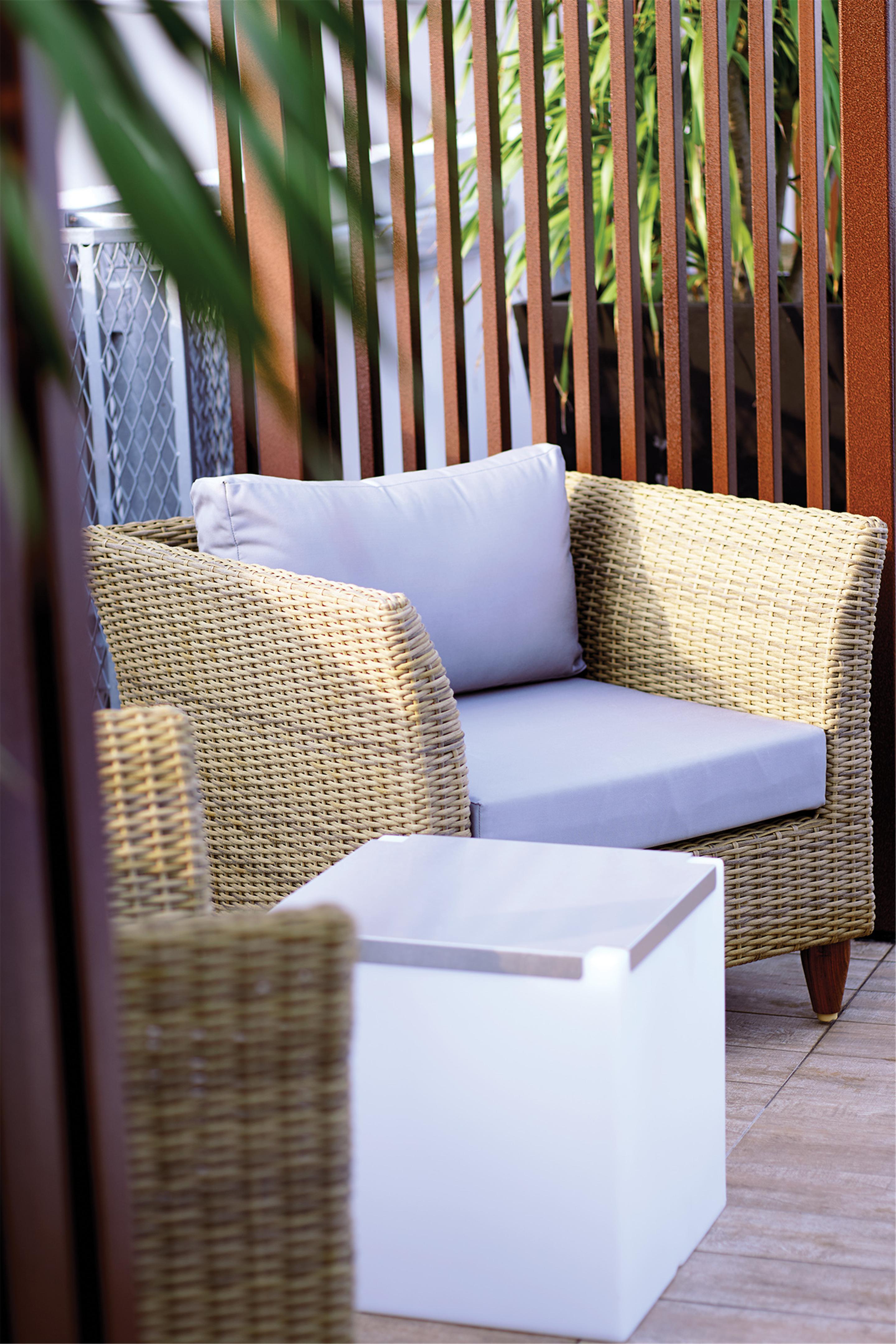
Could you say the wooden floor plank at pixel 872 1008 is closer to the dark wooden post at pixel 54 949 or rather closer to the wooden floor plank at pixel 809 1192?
the wooden floor plank at pixel 809 1192

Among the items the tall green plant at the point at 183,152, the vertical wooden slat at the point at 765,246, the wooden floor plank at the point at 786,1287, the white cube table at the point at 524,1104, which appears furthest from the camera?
the vertical wooden slat at the point at 765,246

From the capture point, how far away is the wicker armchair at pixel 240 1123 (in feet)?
2.72

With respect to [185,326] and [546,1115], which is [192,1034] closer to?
[185,326]

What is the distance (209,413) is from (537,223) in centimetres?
106

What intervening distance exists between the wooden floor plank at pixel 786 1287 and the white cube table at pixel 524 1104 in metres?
0.05

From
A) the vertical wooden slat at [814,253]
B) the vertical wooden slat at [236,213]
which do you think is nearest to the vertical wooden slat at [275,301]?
the vertical wooden slat at [236,213]

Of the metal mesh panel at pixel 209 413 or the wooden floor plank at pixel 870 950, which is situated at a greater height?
the metal mesh panel at pixel 209 413

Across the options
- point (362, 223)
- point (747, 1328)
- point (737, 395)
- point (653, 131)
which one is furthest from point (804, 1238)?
point (653, 131)

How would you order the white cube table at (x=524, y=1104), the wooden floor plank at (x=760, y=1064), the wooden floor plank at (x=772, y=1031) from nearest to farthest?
the white cube table at (x=524, y=1104), the wooden floor plank at (x=760, y=1064), the wooden floor plank at (x=772, y=1031)

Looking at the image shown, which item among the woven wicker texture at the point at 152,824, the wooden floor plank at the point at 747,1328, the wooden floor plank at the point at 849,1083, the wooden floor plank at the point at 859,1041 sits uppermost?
Answer: the woven wicker texture at the point at 152,824

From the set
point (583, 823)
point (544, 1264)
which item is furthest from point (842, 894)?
point (544, 1264)

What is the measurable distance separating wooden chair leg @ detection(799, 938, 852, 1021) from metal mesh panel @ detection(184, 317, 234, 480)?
1.66 metres

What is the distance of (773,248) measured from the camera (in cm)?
246

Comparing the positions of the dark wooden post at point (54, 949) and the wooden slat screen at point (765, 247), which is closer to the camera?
the dark wooden post at point (54, 949)
